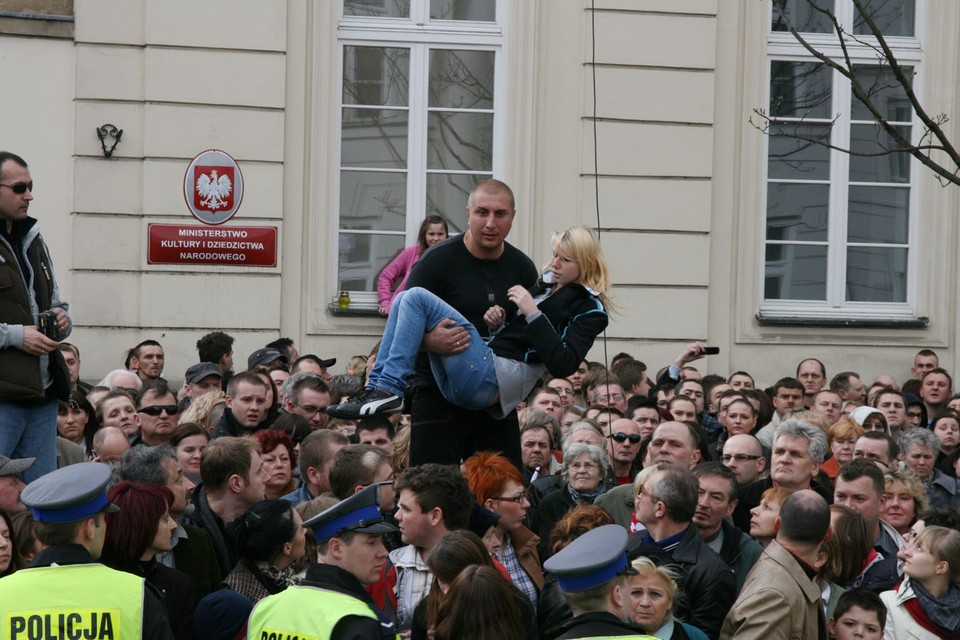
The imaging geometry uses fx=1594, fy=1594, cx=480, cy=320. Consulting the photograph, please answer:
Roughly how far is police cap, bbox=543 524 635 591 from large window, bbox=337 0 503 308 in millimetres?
9664

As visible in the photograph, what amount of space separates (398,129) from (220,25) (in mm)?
1963

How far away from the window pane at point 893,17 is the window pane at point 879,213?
5.01 feet

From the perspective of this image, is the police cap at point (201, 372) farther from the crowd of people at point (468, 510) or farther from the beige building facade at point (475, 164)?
the beige building facade at point (475, 164)

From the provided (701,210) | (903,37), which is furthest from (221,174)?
(903,37)

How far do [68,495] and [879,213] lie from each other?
11763 mm

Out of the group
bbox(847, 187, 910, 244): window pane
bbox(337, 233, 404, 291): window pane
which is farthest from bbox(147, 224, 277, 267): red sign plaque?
bbox(847, 187, 910, 244): window pane

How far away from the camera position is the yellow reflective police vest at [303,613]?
4973 mm

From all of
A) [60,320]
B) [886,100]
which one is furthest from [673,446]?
[886,100]

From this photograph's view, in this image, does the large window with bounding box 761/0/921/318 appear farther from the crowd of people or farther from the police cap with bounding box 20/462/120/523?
the police cap with bounding box 20/462/120/523

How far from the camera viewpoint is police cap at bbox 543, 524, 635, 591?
4902 millimetres

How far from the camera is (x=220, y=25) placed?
1391cm

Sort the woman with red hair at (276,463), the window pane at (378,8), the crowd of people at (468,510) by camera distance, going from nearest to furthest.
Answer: the crowd of people at (468,510), the woman with red hair at (276,463), the window pane at (378,8)

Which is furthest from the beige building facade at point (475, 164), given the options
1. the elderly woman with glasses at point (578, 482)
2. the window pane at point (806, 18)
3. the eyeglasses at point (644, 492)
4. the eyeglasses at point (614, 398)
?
the eyeglasses at point (644, 492)

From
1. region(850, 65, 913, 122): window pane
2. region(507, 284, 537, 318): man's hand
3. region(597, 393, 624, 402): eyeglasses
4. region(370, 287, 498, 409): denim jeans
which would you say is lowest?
region(597, 393, 624, 402): eyeglasses
